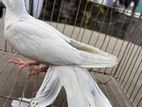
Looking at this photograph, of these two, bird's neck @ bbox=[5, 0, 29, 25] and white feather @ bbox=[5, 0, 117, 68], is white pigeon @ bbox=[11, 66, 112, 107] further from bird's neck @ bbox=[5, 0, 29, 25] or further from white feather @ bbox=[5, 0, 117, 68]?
bird's neck @ bbox=[5, 0, 29, 25]

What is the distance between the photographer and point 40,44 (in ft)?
2.62

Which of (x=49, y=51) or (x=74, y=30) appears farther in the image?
(x=74, y=30)

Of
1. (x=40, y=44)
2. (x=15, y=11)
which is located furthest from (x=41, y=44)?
(x=15, y=11)

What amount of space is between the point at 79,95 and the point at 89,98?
24 millimetres

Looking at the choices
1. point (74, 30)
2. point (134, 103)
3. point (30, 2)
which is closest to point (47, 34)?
point (134, 103)

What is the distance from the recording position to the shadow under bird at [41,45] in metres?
0.79

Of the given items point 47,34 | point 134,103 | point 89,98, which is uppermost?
point 47,34

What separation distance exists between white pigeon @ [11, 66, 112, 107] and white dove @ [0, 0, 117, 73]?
2cm

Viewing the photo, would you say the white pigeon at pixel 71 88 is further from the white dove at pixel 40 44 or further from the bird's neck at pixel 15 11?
the bird's neck at pixel 15 11

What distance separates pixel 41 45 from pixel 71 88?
0.12 m

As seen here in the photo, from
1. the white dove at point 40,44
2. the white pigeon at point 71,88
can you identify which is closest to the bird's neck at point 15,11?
the white dove at point 40,44

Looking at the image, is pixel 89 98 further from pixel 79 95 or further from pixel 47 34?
pixel 47 34

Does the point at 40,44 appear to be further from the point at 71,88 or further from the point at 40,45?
the point at 71,88

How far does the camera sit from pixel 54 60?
2.60 feet
